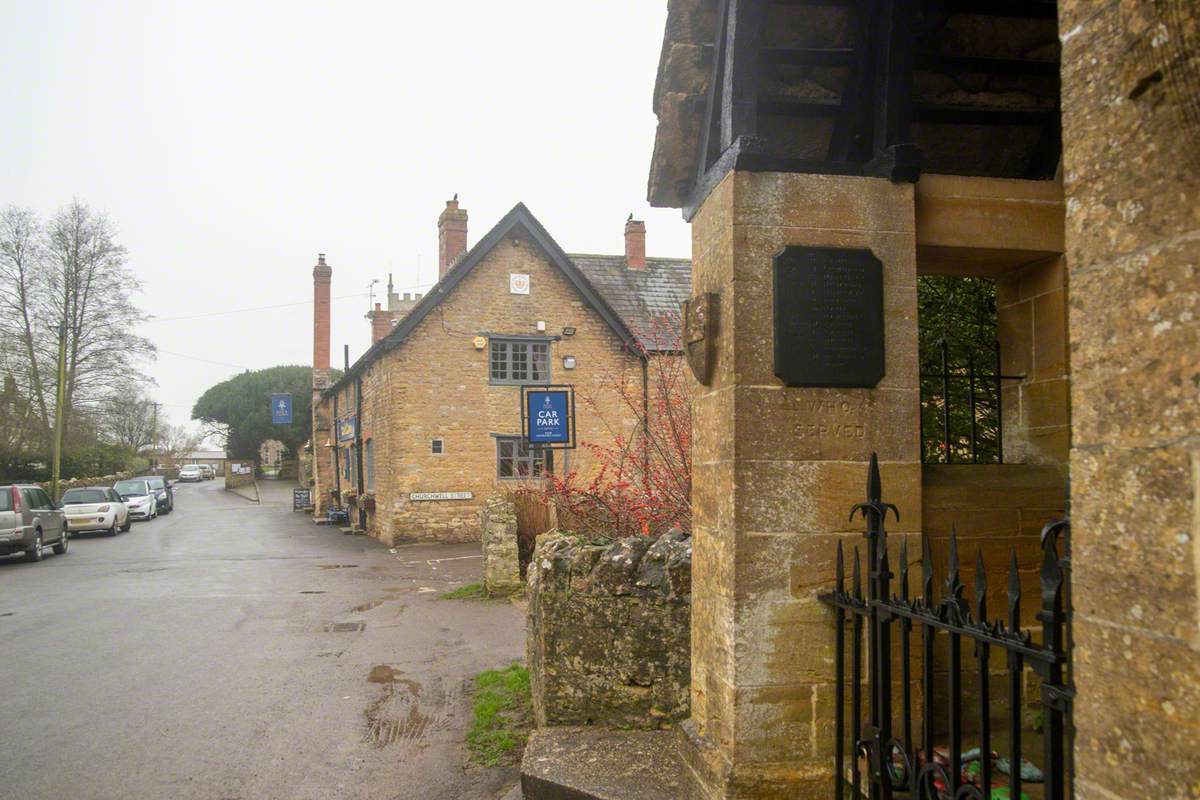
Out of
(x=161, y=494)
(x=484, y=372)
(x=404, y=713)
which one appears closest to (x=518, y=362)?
(x=484, y=372)

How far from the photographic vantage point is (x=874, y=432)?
355 centimetres

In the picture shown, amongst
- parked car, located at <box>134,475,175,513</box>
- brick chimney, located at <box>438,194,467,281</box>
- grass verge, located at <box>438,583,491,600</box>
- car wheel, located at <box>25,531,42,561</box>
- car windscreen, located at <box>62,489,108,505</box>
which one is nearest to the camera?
grass verge, located at <box>438,583,491,600</box>

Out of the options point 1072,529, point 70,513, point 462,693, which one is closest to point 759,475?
point 1072,529

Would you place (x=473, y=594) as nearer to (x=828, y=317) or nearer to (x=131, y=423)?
(x=828, y=317)

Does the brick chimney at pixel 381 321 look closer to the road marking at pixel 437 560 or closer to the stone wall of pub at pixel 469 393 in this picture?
the stone wall of pub at pixel 469 393

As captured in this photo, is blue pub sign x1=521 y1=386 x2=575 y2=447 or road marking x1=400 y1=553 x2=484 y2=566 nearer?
blue pub sign x1=521 y1=386 x2=575 y2=447

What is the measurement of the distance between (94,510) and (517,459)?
13.7 metres

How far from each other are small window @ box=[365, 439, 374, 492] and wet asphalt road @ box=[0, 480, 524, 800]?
9.14 meters

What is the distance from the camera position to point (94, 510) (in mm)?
27016

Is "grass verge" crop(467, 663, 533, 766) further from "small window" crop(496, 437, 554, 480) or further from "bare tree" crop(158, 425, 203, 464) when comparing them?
"bare tree" crop(158, 425, 203, 464)

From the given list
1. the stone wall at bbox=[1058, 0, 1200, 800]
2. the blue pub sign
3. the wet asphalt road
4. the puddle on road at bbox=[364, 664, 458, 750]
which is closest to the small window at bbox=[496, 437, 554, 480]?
the blue pub sign

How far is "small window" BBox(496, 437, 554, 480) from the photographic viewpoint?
22.6 meters

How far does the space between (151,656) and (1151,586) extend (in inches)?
386

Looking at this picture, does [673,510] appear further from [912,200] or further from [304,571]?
[304,571]
